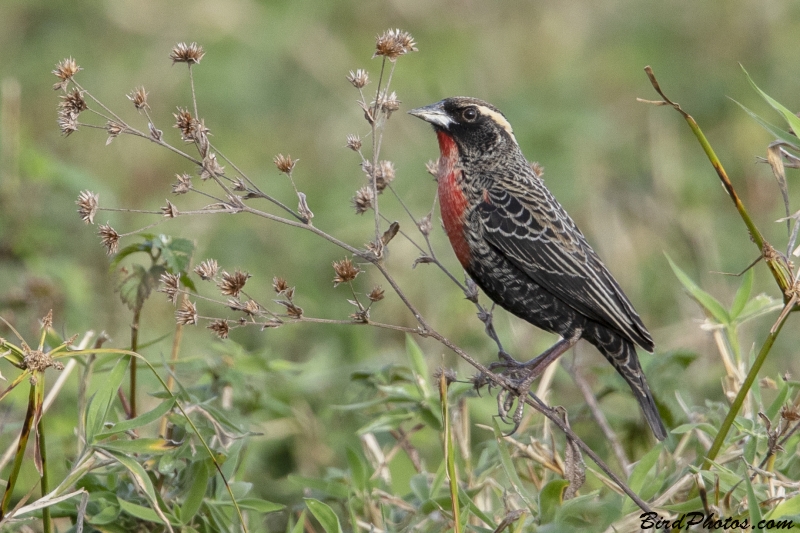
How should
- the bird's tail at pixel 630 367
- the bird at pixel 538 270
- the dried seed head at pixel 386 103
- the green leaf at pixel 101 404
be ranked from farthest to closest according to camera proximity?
the bird at pixel 538 270
the bird's tail at pixel 630 367
the dried seed head at pixel 386 103
the green leaf at pixel 101 404

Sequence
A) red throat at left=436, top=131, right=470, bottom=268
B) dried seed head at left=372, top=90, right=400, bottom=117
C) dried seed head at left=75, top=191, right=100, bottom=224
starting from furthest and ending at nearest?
red throat at left=436, top=131, right=470, bottom=268 → dried seed head at left=372, top=90, right=400, bottom=117 → dried seed head at left=75, top=191, right=100, bottom=224

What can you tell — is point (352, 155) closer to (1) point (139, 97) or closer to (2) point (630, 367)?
(2) point (630, 367)

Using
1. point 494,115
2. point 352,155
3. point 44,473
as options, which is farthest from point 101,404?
point 352,155

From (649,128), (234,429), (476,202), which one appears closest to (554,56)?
(649,128)

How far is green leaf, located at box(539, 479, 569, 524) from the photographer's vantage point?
2.94 meters

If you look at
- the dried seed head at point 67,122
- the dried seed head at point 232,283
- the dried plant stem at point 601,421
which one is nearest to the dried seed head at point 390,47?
the dried seed head at point 232,283

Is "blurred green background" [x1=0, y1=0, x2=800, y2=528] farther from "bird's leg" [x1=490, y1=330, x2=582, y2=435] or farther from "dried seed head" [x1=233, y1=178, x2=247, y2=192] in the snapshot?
"dried seed head" [x1=233, y1=178, x2=247, y2=192]

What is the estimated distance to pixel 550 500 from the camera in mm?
2959

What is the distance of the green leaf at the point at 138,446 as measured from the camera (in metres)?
2.95

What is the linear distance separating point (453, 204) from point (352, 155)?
14.4 ft

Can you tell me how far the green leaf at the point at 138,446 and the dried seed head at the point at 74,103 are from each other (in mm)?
962

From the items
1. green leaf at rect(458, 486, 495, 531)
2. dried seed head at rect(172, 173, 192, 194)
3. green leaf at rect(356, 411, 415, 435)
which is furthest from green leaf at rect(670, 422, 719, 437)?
dried seed head at rect(172, 173, 192, 194)

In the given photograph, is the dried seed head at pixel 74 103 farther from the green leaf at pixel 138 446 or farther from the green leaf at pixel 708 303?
the green leaf at pixel 708 303

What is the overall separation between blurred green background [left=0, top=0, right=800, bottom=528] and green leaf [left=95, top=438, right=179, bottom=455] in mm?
929
